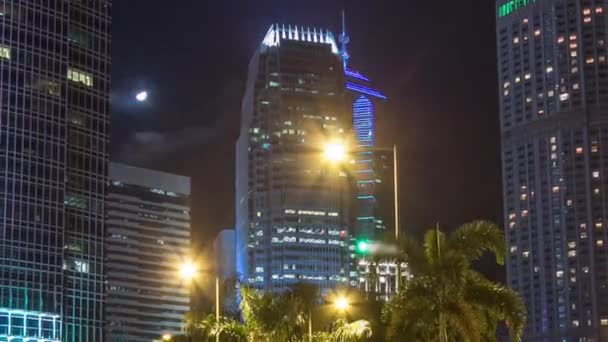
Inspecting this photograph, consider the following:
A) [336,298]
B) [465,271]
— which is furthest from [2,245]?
[465,271]

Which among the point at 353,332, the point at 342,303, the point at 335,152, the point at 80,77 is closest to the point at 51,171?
the point at 80,77

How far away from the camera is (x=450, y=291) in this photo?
46.1 metres

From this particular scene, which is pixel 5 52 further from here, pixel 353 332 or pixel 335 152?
pixel 335 152

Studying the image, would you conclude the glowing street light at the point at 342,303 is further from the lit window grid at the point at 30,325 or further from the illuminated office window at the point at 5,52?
the illuminated office window at the point at 5,52

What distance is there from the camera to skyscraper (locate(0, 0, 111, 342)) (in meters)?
148

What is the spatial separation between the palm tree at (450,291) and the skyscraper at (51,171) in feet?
340

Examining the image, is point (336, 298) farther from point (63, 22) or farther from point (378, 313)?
point (63, 22)

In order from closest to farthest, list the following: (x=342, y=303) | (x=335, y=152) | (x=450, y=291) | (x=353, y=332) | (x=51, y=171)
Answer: (x=450, y=291), (x=335, y=152), (x=353, y=332), (x=342, y=303), (x=51, y=171)

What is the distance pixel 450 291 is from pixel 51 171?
4453 inches

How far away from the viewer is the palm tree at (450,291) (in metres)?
46.0

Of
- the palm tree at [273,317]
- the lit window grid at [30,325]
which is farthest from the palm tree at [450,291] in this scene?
the lit window grid at [30,325]

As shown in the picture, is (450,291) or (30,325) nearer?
(450,291)

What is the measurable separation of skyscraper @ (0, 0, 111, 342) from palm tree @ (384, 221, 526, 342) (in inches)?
4081

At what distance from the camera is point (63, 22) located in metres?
158
